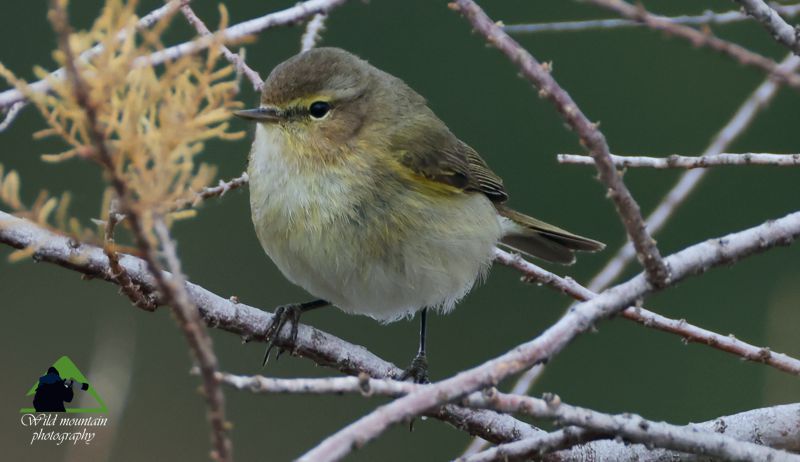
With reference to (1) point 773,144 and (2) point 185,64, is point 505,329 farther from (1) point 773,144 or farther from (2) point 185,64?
(2) point 185,64

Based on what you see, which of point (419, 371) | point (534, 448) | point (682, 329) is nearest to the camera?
point (534, 448)

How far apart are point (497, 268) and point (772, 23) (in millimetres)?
5256

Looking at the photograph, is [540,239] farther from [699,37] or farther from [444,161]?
[699,37]

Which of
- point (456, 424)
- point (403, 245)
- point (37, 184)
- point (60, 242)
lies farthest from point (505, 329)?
point (60, 242)

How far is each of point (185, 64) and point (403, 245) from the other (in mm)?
1837

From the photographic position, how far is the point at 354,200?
2.78m

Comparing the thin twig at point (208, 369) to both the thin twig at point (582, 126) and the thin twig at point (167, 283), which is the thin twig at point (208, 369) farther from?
the thin twig at point (582, 126)

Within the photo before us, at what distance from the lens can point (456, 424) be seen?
2256mm

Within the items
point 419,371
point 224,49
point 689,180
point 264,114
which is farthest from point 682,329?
point 264,114

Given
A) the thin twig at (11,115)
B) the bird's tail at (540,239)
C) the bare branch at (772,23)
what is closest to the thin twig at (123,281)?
the thin twig at (11,115)

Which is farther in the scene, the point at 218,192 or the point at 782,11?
the point at 218,192

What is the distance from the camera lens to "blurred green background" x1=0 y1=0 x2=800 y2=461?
656cm

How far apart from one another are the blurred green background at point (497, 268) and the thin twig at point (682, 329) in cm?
391

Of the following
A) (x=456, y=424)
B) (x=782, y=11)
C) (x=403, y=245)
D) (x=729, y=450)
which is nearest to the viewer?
(x=729, y=450)
